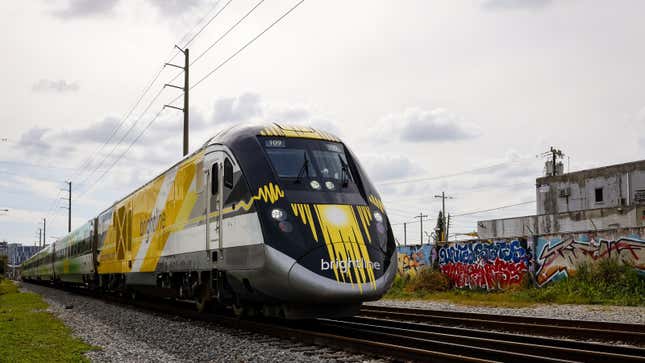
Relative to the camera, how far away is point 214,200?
39.9ft

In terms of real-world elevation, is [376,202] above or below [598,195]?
below

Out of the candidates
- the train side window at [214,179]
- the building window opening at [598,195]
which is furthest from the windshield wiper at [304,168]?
the building window opening at [598,195]

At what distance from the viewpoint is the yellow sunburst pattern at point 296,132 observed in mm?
11494

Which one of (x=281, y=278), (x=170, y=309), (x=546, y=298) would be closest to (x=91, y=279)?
(x=170, y=309)

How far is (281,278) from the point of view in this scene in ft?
32.3

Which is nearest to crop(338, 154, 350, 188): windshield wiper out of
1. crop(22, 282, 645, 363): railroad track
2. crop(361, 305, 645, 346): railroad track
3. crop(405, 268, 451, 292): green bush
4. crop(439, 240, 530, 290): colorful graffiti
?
crop(22, 282, 645, 363): railroad track

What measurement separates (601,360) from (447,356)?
1839mm

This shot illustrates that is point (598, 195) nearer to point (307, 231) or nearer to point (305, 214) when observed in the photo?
point (305, 214)

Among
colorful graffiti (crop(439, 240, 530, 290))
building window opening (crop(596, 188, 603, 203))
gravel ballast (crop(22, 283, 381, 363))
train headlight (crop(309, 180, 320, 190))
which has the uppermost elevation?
building window opening (crop(596, 188, 603, 203))

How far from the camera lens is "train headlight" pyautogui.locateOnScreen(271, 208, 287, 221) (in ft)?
33.3

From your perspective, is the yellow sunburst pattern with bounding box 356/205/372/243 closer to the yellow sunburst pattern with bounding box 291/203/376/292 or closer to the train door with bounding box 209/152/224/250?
the yellow sunburst pattern with bounding box 291/203/376/292

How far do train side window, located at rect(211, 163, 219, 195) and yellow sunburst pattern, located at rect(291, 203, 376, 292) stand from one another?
8.25 feet

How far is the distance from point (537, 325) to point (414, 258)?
16745 millimetres

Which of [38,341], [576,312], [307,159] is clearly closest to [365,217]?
[307,159]
